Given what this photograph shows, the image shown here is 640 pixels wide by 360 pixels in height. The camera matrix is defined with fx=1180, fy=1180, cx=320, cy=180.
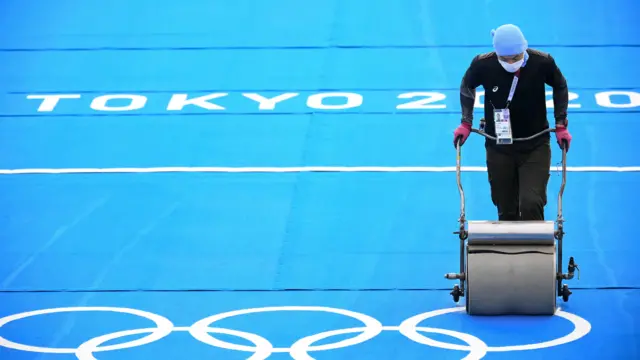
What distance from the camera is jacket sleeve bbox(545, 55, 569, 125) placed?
28.6 feet

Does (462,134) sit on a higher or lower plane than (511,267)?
higher

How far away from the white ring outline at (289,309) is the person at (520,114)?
145 centimetres

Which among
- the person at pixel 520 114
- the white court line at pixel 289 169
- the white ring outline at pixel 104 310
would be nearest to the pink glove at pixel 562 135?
the person at pixel 520 114

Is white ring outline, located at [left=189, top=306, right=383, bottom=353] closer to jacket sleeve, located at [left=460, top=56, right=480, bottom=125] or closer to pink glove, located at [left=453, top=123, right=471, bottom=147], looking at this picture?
pink glove, located at [left=453, top=123, right=471, bottom=147]

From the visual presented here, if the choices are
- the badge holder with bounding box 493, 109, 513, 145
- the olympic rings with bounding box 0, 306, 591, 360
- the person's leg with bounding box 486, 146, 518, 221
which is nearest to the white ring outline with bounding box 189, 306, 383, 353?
the olympic rings with bounding box 0, 306, 591, 360

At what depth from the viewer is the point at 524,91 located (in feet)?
28.8

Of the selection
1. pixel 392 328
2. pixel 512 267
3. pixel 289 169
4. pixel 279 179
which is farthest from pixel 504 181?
pixel 289 169

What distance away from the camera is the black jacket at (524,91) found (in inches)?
343

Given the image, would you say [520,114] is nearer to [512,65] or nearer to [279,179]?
[512,65]

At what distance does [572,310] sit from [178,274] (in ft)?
10.5

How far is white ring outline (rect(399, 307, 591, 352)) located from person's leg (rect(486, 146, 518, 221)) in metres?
0.90

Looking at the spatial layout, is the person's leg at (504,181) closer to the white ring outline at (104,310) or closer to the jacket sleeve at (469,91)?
the jacket sleeve at (469,91)

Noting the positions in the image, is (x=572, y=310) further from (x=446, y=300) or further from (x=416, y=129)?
(x=416, y=129)

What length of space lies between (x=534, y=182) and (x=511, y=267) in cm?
80
